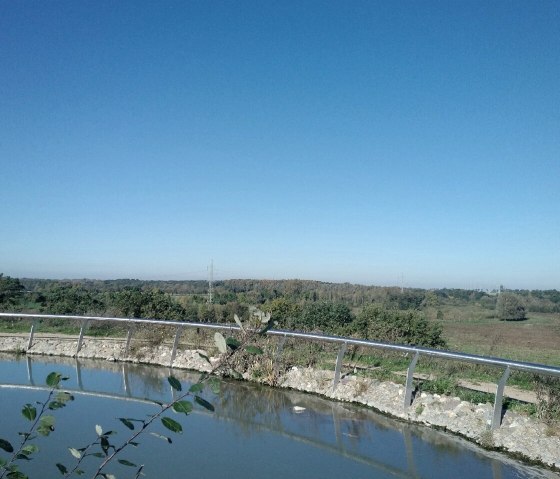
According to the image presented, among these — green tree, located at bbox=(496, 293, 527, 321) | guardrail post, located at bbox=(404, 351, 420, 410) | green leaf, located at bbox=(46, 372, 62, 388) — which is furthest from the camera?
green tree, located at bbox=(496, 293, 527, 321)

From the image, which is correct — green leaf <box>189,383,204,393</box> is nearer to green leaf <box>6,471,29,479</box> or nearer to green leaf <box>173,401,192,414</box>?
green leaf <box>173,401,192,414</box>

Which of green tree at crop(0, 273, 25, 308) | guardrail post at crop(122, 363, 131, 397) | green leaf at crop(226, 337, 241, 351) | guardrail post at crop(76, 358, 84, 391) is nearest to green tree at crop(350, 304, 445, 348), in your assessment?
guardrail post at crop(122, 363, 131, 397)

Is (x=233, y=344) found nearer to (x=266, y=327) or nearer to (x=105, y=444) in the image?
(x=266, y=327)

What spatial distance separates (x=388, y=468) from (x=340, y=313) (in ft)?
61.7

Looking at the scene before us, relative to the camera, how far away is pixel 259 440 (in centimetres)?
779

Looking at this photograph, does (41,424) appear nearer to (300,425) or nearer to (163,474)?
(163,474)

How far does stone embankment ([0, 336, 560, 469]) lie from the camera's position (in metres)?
7.36

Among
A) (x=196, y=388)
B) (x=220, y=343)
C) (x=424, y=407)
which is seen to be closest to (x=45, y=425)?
(x=196, y=388)

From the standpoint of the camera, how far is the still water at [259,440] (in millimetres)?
6586

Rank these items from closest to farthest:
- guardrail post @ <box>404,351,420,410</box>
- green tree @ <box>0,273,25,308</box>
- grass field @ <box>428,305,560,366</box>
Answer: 1. guardrail post @ <box>404,351,420,410</box>
2. grass field @ <box>428,305,560,366</box>
3. green tree @ <box>0,273,25,308</box>

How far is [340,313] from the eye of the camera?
25500mm

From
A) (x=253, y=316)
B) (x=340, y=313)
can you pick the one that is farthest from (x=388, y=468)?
(x=340, y=313)

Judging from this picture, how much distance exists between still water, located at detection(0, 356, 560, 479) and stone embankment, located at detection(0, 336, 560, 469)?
0.30 metres

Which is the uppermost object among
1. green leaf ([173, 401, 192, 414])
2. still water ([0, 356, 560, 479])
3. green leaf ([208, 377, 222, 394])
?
green leaf ([208, 377, 222, 394])
